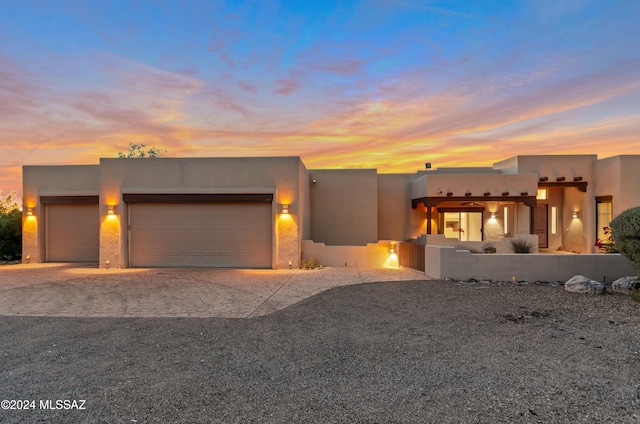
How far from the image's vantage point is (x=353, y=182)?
16.7 meters

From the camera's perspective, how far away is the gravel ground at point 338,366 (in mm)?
3043

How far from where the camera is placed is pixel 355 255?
43.2ft

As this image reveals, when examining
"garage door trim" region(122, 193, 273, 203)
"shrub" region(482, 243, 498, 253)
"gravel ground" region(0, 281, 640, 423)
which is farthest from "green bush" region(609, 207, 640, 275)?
"garage door trim" region(122, 193, 273, 203)

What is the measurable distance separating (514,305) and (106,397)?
23.8 ft

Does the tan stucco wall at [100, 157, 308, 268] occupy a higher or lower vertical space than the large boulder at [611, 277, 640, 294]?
higher

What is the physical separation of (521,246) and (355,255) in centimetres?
634

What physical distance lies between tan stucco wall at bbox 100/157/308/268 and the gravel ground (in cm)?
570

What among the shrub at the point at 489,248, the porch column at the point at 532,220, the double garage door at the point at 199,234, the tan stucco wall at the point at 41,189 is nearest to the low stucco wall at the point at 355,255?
the double garage door at the point at 199,234

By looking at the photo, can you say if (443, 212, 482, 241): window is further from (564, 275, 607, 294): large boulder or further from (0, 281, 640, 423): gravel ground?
(0, 281, 640, 423): gravel ground

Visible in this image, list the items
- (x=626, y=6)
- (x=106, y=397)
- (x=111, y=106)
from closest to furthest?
(x=106, y=397) < (x=626, y=6) < (x=111, y=106)

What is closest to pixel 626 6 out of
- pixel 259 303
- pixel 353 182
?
pixel 353 182

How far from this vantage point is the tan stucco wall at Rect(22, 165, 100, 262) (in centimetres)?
1408

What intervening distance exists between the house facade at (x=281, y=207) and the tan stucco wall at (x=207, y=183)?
0.12 ft

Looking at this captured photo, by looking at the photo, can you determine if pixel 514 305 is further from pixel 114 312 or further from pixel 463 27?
pixel 463 27
